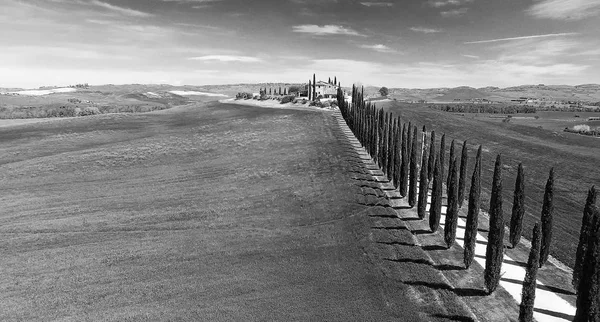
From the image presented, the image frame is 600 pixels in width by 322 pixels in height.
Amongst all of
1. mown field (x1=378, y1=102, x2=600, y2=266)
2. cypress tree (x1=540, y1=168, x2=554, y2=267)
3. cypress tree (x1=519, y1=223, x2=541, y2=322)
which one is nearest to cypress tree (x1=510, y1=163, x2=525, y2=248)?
cypress tree (x1=540, y1=168, x2=554, y2=267)

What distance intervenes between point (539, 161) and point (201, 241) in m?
56.3

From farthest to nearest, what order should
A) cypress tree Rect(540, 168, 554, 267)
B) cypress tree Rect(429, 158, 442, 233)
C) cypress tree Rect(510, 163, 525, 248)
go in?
1. cypress tree Rect(429, 158, 442, 233)
2. cypress tree Rect(510, 163, 525, 248)
3. cypress tree Rect(540, 168, 554, 267)

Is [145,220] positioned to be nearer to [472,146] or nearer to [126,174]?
[126,174]

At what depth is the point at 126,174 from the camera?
4906 centimetres

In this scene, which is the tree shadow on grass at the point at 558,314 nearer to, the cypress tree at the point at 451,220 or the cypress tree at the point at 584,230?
the cypress tree at the point at 584,230

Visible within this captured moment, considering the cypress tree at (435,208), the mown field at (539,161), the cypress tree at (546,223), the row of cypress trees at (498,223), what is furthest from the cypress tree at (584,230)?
the cypress tree at (435,208)

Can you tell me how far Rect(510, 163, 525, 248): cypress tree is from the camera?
25.8 metres

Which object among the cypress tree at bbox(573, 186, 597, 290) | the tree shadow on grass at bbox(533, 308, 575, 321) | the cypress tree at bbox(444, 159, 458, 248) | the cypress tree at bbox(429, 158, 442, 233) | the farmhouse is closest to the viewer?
the tree shadow on grass at bbox(533, 308, 575, 321)

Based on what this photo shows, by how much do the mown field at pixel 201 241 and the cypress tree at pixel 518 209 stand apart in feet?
28.2

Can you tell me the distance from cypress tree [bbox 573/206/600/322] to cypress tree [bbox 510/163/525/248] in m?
11.3

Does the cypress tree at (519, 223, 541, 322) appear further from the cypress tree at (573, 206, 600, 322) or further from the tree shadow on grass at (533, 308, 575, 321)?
the tree shadow on grass at (533, 308, 575, 321)

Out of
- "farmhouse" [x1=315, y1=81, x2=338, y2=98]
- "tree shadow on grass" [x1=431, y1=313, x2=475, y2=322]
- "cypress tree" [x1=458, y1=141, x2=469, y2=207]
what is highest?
"farmhouse" [x1=315, y1=81, x2=338, y2=98]

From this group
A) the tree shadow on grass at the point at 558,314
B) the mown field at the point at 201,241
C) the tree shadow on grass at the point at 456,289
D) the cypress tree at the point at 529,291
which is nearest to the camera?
the cypress tree at the point at 529,291

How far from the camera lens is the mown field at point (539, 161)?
32.8 m
